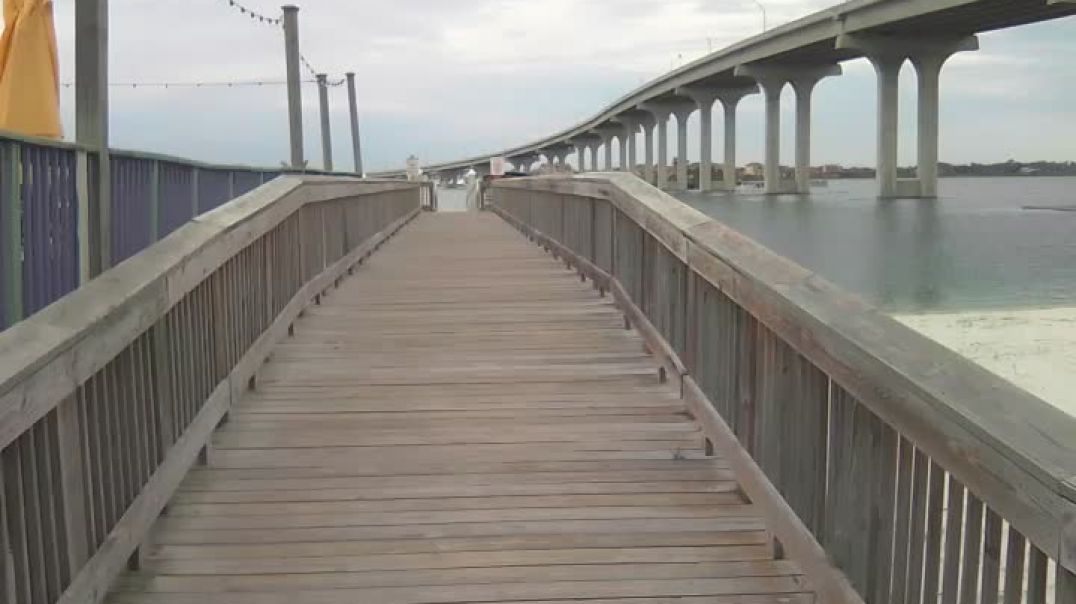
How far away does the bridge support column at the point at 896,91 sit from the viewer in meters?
50.0

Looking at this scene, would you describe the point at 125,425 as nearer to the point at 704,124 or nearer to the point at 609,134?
the point at 704,124

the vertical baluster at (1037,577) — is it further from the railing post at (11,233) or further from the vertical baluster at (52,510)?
the railing post at (11,233)

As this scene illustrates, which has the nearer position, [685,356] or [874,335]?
[874,335]

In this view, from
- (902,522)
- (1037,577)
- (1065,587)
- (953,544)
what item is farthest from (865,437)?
(1065,587)

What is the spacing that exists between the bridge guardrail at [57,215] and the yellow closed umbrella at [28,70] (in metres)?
0.64

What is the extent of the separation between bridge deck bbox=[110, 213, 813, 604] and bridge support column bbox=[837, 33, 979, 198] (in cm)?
4554

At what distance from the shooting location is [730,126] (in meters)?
74.1

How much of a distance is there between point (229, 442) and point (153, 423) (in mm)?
1101

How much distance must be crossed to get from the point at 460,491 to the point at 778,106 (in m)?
63.1

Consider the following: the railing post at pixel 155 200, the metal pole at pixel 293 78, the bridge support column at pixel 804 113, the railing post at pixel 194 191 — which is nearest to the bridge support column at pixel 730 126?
the bridge support column at pixel 804 113

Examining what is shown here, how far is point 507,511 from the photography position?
14.1ft

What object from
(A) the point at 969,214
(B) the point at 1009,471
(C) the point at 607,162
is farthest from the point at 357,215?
(C) the point at 607,162

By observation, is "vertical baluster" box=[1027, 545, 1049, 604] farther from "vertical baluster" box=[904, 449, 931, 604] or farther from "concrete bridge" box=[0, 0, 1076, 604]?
"vertical baluster" box=[904, 449, 931, 604]

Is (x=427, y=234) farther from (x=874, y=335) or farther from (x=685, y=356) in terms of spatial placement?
(x=874, y=335)
